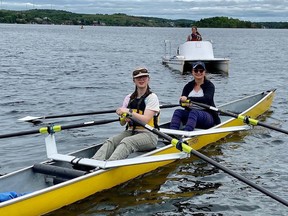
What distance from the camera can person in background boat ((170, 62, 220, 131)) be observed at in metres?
11.6

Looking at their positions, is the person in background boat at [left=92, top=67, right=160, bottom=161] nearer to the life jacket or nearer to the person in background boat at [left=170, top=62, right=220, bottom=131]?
the life jacket

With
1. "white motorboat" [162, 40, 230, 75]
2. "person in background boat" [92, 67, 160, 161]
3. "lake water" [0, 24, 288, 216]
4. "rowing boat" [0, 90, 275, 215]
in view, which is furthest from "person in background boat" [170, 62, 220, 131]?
"white motorboat" [162, 40, 230, 75]

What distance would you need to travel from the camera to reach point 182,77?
1124 inches

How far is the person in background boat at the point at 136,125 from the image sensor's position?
30.6 ft

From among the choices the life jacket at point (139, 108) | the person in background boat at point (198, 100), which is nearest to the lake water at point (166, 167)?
the person in background boat at point (198, 100)

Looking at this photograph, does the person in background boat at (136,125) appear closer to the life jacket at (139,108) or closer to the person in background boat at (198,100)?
the life jacket at (139,108)

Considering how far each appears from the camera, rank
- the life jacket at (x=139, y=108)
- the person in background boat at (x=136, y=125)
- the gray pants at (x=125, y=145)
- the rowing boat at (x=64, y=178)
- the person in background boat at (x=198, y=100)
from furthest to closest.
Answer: the person in background boat at (x=198, y=100) < the life jacket at (x=139, y=108) < the person in background boat at (x=136, y=125) < the gray pants at (x=125, y=145) < the rowing boat at (x=64, y=178)

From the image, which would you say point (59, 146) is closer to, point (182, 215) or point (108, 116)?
point (108, 116)

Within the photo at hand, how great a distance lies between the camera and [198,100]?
12.0 meters

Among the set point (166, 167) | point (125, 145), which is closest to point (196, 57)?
point (166, 167)

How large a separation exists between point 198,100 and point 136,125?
8.83ft

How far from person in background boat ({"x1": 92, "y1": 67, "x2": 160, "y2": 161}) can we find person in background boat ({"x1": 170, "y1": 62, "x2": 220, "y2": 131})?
190 centimetres

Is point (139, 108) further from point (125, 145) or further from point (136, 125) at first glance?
point (125, 145)

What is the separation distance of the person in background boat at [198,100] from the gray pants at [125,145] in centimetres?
188
